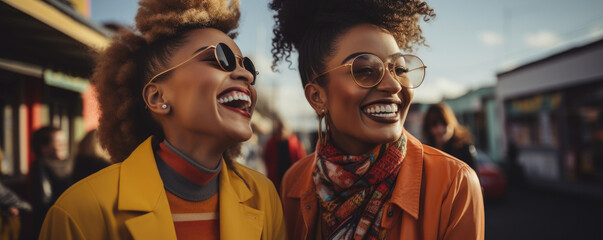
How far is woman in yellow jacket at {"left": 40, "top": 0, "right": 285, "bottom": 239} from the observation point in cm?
142

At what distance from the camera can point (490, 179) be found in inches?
332

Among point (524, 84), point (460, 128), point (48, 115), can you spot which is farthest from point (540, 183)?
point (48, 115)

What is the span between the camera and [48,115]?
267 inches

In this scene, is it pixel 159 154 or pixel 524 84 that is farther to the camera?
pixel 524 84

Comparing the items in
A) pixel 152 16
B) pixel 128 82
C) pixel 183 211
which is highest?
pixel 152 16

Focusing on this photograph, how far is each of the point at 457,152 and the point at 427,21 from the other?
204 cm

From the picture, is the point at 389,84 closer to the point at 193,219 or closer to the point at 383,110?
the point at 383,110

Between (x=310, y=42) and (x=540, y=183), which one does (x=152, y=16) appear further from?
(x=540, y=183)

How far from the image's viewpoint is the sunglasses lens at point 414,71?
1.89 m

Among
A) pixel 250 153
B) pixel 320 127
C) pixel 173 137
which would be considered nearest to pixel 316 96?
pixel 320 127

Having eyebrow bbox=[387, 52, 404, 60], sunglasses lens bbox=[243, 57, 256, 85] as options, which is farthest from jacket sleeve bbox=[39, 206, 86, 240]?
eyebrow bbox=[387, 52, 404, 60]

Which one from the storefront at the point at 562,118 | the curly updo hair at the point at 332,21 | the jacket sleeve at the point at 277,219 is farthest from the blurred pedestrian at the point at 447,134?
the storefront at the point at 562,118

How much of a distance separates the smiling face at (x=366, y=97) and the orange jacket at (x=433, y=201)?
0.22 metres

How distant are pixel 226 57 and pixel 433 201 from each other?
125 cm
